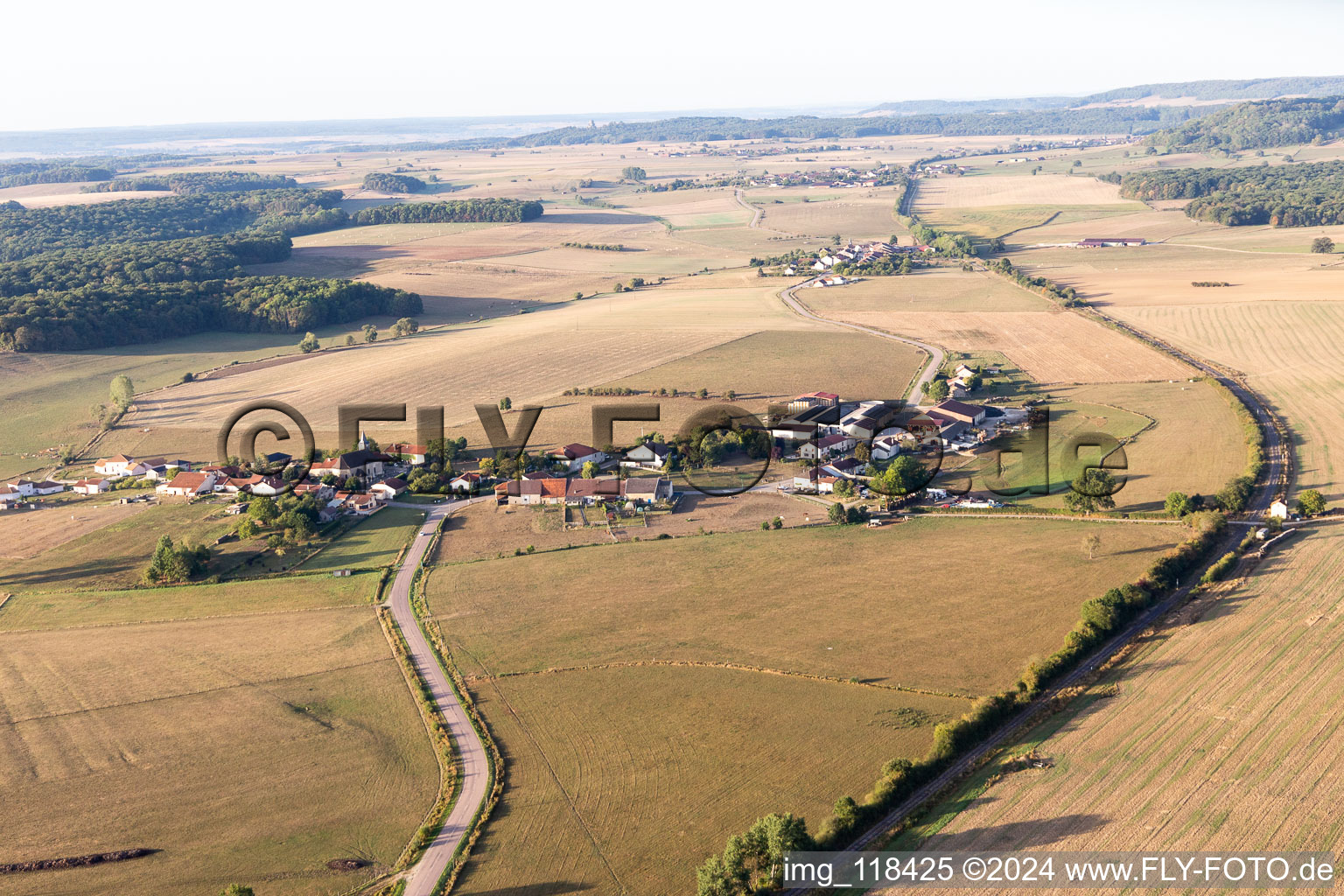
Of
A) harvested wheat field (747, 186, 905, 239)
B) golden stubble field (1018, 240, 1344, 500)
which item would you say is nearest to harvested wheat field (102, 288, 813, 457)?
golden stubble field (1018, 240, 1344, 500)

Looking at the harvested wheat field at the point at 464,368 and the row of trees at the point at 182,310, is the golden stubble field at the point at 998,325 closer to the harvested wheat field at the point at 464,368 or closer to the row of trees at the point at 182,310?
the harvested wheat field at the point at 464,368

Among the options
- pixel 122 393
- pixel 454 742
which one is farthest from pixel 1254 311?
pixel 122 393

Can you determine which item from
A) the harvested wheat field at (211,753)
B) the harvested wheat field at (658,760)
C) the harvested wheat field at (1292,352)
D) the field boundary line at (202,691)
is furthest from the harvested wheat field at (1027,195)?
the harvested wheat field at (211,753)

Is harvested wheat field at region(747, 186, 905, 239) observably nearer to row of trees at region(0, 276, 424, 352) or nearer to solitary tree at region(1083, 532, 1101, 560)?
row of trees at region(0, 276, 424, 352)

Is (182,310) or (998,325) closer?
(998,325)

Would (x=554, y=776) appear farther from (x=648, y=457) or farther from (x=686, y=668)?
(x=648, y=457)
